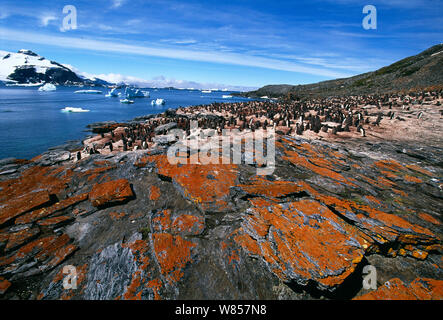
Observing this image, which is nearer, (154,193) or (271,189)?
(271,189)

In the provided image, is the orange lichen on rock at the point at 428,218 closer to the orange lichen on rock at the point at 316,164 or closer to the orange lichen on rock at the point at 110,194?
the orange lichen on rock at the point at 316,164

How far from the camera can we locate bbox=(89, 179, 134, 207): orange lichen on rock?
6.16 meters

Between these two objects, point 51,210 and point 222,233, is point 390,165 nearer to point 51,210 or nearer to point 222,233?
point 222,233

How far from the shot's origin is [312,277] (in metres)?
3.45

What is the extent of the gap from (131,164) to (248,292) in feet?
23.3

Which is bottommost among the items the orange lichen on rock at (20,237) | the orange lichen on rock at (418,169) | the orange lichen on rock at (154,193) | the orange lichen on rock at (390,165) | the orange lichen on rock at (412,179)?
the orange lichen on rock at (20,237)

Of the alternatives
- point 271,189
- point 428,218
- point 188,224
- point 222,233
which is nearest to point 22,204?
point 188,224

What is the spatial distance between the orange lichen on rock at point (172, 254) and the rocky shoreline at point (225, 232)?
0.02 meters

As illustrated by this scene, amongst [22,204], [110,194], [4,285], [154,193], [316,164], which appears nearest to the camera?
[4,285]

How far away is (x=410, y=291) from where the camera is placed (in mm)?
3285

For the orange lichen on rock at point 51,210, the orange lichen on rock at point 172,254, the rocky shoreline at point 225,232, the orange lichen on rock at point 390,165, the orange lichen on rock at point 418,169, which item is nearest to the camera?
the rocky shoreline at point 225,232

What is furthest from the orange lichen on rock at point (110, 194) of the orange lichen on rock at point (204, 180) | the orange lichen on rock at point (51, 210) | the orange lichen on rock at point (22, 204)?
the orange lichen on rock at point (22, 204)

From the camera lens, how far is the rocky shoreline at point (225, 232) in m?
3.71

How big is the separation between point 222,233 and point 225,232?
0.08m
